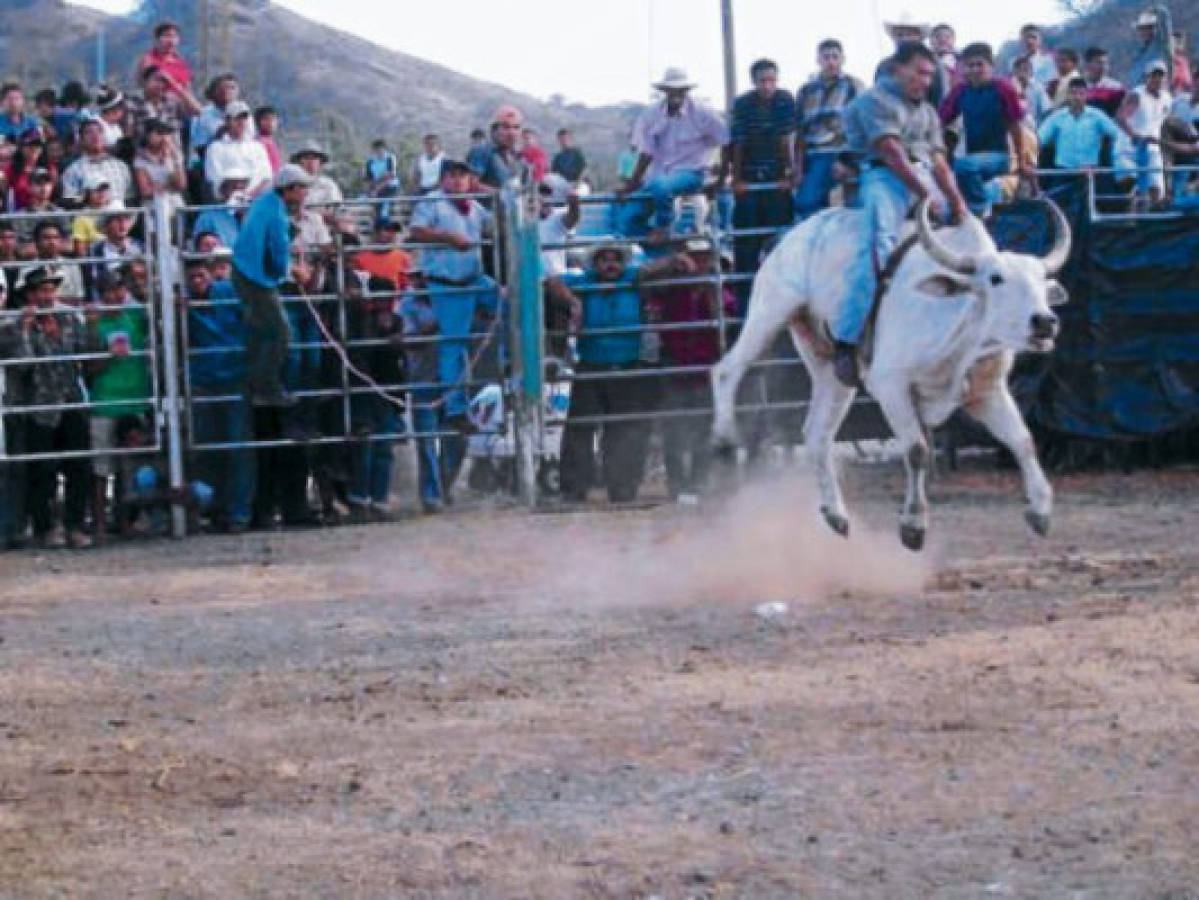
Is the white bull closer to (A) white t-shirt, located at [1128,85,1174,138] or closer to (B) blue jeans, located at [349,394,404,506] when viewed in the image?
(B) blue jeans, located at [349,394,404,506]

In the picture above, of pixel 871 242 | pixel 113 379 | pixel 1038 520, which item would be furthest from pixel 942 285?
pixel 113 379

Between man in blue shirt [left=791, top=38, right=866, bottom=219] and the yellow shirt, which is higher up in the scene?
man in blue shirt [left=791, top=38, right=866, bottom=219]

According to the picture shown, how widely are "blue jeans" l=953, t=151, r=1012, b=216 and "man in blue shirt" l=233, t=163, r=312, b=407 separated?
4.23 metres

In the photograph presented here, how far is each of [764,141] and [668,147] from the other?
0.75m

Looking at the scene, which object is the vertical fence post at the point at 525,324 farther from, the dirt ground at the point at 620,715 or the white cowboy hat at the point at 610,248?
the dirt ground at the point at 620,715

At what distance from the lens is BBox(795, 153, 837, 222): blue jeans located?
662 inches

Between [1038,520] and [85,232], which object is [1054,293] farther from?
[85,232]

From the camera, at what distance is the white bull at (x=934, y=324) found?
1246 centimetres

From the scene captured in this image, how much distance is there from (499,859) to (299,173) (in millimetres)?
9182

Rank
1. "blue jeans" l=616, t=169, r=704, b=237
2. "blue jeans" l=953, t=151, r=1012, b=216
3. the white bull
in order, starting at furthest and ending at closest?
"blue jeans" l=616, t=169, r=704, b=237 → "blue jeans" l=953, t=151, r=1012, b=216 → the white bull

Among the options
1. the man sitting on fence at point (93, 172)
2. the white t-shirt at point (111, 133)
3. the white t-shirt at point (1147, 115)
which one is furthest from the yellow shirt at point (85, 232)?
the white t-shirt at point (1147, 115)

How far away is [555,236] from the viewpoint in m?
18.5

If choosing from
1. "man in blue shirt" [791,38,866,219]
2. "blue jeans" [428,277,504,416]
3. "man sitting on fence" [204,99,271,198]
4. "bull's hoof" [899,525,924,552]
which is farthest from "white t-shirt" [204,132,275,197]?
"bull's hoof" [899,525,924,552]

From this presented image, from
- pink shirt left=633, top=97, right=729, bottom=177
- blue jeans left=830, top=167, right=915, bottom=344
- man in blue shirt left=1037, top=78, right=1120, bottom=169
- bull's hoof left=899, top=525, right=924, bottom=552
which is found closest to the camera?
bull's hoof left=899, top=525, right=924, bottom=552
